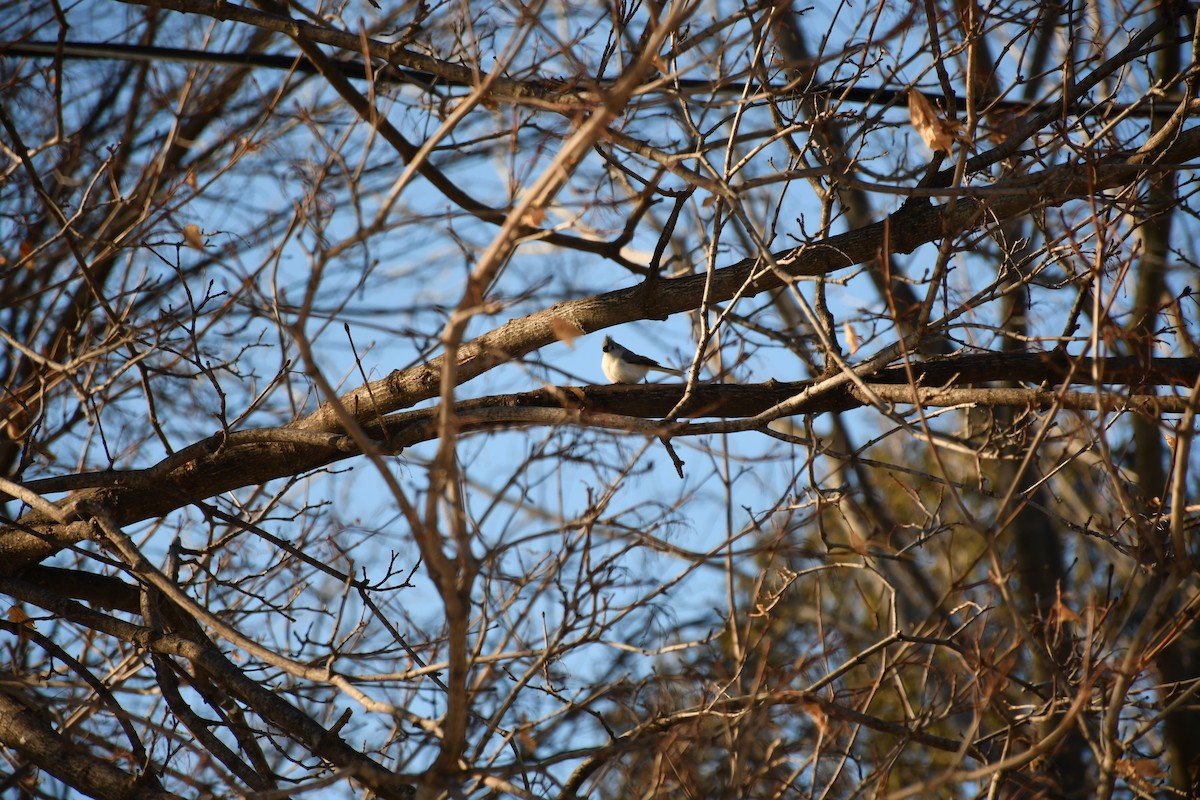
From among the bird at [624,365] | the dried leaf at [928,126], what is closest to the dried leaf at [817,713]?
the dried leaf at [928,126]

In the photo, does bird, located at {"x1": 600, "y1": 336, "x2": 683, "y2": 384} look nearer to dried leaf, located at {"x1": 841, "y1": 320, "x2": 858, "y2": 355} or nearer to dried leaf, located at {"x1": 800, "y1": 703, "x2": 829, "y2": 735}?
dried leaf, located at {"x1": 841, "y1": 320, "x2": 858, "y2": 355}

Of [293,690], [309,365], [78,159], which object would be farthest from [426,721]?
[78,159]

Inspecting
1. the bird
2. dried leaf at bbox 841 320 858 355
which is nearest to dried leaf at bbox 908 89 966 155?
dried leaf at bbox 841 320 858 355

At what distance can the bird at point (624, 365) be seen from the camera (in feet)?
18.8

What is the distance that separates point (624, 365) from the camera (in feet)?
19.4

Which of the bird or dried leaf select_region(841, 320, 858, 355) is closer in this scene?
dried leaf select_region(841, 320, 858, 355)

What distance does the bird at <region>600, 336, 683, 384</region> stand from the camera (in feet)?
18.8

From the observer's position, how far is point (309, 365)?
1644 mm

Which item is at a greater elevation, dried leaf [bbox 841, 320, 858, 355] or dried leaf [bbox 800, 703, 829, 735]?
dried leaf [bbox 841, 320, 858, 355]

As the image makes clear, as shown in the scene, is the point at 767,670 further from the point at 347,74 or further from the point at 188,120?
the point at 188,120

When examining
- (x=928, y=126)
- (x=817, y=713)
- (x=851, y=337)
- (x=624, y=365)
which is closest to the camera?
(x=928, y=126)

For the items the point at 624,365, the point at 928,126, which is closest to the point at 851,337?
the point at 928,126

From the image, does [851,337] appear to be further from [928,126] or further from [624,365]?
[624,365]

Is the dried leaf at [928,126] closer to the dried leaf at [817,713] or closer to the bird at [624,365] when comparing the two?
the dried leaf at [817,713]
